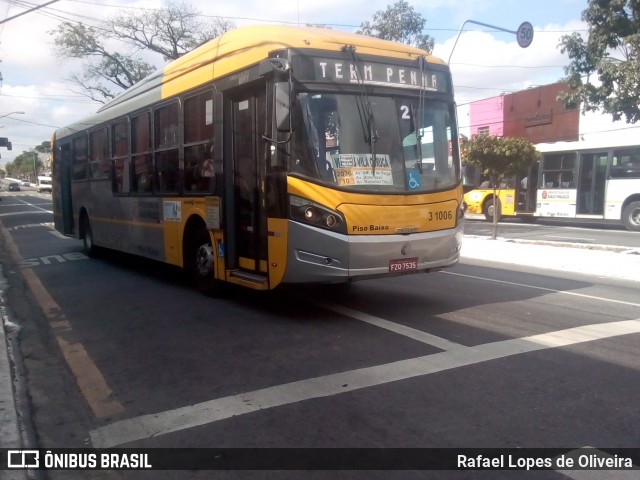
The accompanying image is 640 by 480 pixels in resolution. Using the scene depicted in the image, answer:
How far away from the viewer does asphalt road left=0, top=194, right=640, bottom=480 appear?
423cm

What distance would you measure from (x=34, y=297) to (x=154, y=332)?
12.0ft

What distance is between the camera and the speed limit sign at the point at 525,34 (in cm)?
1870

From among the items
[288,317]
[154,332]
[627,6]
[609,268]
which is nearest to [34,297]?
[154,332]

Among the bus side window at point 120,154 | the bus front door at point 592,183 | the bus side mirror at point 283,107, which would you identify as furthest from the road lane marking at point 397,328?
the bus front door at point 592,183

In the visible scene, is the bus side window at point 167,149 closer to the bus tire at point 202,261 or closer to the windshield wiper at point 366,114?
the bus tire at point 202,261

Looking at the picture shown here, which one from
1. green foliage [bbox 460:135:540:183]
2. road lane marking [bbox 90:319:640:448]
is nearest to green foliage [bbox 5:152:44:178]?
green foliage [bbox 460:135:540:183]

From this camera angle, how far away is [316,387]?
5.11 meters

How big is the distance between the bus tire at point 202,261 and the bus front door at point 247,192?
753 mm

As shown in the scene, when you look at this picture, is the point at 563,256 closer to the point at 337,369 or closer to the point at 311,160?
the point at 311,160

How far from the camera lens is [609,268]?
11.7 meters

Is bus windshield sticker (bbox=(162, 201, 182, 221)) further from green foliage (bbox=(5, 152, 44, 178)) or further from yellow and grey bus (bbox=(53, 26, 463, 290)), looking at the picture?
green foliage (bbox=(5, 152, 44, 178))

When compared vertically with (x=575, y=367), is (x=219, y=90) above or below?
above

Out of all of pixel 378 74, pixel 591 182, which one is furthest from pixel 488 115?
pixel 378 74

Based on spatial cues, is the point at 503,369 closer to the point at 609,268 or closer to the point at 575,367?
the point at 575,367
